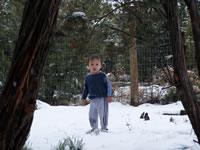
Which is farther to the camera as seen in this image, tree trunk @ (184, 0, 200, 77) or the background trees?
tree trunk @ (184, 0, 200, 77)

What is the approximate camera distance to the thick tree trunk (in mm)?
1306

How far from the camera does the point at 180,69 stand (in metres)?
1.74

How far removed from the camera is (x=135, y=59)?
6.40 meters

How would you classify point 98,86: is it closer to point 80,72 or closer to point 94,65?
point 94,65

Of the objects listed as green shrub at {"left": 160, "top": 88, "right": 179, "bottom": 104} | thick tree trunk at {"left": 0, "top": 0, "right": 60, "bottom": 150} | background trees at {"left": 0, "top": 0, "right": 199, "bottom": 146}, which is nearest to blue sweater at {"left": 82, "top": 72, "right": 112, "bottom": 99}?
background trees at {"left": 0, "top": 0, "right": 199, "bottom": 146}

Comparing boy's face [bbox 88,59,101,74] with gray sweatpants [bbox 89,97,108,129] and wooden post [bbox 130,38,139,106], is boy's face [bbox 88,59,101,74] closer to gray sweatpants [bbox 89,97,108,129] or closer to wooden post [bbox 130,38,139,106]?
gray sweatpants [bbox 89,97,108,129]

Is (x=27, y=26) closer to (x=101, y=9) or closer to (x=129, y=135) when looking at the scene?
(x=129, y=135)

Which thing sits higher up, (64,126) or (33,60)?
(33,60)

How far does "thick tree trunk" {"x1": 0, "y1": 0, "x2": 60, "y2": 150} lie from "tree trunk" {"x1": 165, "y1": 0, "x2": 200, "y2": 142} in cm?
87

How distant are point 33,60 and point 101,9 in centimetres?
232

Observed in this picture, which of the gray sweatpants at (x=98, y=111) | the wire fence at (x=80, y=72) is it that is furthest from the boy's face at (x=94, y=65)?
the wire fence at (x=80, y=72)

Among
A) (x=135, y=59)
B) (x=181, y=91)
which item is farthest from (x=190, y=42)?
(x=181, y=91)

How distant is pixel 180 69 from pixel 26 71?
1.09 metres

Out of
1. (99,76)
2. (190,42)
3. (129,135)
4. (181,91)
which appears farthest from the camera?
(190,42)
